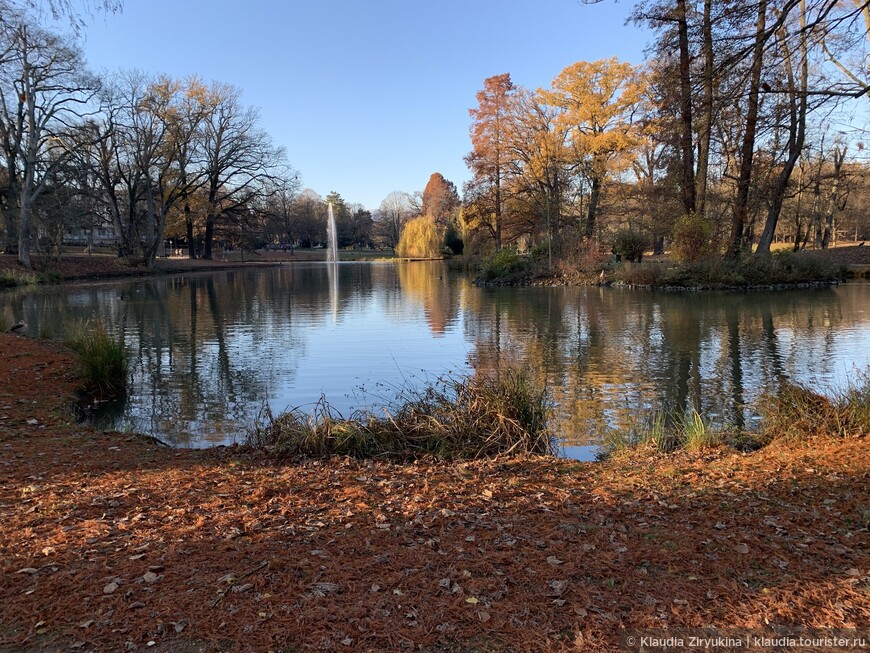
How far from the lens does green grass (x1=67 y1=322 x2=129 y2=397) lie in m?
8.77

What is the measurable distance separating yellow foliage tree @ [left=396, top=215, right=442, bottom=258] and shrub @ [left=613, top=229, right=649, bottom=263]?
35180 mm

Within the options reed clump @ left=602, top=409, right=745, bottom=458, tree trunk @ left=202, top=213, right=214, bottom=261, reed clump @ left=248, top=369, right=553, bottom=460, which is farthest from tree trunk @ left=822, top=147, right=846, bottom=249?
tree trunk @ left=202, top=213, right=214, bottom=261

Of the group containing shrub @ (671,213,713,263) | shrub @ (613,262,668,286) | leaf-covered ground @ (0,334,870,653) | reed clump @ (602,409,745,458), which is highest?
shrub @ (671,213,713,263)

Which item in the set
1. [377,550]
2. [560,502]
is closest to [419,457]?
[560,502]

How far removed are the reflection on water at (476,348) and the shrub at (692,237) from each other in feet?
7.59

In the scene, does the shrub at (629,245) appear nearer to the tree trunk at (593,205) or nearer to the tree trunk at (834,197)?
the tree trunk at (593,205)

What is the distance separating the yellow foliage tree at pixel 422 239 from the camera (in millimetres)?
64125

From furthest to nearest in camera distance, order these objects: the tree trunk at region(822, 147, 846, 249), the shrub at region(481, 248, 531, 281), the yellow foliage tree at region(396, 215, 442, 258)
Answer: the yellow foliage tree at region(396, 215, 442, 258) → the tree trunk at region(822, 147, 846, 249) → the shrub at region(481, 248, 531, 281)

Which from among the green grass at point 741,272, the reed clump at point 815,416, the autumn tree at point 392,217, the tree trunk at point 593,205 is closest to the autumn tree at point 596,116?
the tree trunk at point 593,205

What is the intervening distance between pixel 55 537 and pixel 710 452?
523 cm

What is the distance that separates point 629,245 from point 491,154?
41.7ft

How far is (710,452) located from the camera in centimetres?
535

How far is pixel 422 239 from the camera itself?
213 ft

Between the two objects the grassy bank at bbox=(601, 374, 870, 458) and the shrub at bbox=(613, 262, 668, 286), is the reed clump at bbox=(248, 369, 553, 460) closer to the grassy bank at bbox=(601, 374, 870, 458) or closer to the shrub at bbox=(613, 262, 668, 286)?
the grassy bank at bbox=(601, 374, 870, 458)
